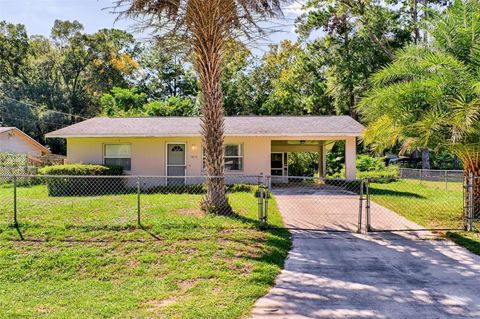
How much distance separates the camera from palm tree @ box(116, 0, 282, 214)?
9.21 metres

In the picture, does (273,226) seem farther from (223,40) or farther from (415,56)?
(415,56)

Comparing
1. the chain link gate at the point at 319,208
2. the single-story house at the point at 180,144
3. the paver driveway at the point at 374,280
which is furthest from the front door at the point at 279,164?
the paver driveway at the point at 374,280

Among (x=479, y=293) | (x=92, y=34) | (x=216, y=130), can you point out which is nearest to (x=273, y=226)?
(x=216, y=130)

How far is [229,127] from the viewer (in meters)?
17.2

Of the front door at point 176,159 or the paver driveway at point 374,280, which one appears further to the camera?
the front door at point 176,159

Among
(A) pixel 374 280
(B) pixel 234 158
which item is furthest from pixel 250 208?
(B) pixel 234 158

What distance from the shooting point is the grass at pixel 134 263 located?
15.1 ft

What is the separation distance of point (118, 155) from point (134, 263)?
11.7 metres

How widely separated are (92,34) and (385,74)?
3749 centimetres

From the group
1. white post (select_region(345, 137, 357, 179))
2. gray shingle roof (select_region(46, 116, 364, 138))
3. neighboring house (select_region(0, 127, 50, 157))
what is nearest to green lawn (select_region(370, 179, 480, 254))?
white post (select_region(345, 137, 357, 179))

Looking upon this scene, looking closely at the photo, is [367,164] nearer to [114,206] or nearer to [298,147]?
[298,147]

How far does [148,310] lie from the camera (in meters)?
4.45

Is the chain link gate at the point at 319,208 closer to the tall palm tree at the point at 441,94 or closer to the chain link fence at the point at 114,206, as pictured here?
the chain link fence at the point at 114,206

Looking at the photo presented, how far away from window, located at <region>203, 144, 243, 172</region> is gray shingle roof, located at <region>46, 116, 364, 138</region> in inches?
33.1
